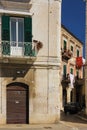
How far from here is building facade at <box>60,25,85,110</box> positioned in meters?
48.2

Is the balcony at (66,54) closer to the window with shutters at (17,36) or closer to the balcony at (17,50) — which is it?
the window with shutters at (17,36)

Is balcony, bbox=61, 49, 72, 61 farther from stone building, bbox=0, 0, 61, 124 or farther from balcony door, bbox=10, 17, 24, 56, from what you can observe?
balcony door, bbox=10, 17, 24, 56

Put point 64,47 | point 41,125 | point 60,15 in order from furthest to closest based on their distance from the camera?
1. point 64,47
2. point 60,15
3. point 41,125

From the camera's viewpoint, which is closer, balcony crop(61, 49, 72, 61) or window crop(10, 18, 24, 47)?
window crop(10, 18, 24, 47)

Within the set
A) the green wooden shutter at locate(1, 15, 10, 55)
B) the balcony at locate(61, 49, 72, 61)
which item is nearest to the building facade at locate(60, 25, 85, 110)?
the balcony at locate(61, 49, 72, 61)

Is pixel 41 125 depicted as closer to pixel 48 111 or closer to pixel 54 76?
pixel 48 111

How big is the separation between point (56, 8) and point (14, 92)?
6.34 metres

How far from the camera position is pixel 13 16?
1059 inches

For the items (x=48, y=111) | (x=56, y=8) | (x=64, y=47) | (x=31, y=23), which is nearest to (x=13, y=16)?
(x=31, y=23)

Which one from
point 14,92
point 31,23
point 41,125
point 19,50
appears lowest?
point 41,125

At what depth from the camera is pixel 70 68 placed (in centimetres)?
5294

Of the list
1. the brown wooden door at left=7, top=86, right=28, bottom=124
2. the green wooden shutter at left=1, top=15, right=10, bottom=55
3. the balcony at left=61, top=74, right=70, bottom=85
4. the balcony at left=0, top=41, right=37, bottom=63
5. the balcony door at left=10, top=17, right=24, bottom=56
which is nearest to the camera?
the balcony at left=0, top=41, right=37, bottom=63

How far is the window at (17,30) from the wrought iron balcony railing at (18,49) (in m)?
0.24

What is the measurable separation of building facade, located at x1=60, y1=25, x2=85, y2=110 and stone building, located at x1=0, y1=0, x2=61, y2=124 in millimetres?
17140
